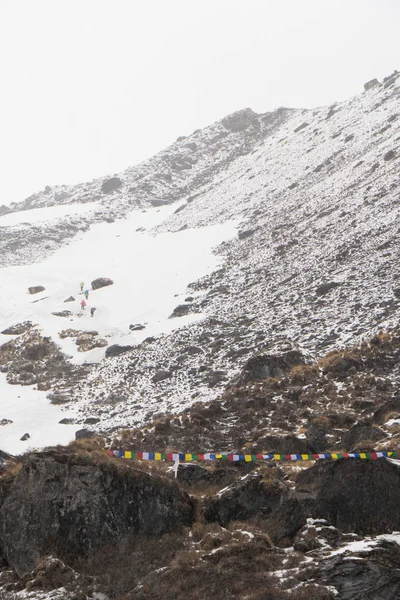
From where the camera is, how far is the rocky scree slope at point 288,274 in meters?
29.8

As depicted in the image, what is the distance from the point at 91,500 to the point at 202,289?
33.0 m

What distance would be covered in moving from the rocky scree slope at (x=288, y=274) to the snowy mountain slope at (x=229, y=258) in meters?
0.14

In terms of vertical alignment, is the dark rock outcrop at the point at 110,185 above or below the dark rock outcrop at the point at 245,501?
above

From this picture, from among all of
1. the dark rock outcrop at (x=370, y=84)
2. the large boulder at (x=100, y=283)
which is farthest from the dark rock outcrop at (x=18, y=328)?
the dark rock outcrop at (x=370, y=84)

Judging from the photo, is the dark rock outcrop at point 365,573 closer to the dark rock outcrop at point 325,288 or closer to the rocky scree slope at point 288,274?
the rocky scree slope at point 288,274

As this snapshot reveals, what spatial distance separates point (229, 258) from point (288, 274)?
1051cm

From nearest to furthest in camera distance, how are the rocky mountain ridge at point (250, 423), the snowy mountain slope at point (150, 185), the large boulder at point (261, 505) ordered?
the rocky mountain ridge at point (250, 423)
the large boulder at point (261, 505)
the snowy mountain slope at point (150, 185)

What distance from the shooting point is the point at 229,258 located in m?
51.4

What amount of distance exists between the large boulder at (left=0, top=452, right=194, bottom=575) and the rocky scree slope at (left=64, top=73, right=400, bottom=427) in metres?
13.4

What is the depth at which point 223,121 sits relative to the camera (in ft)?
369

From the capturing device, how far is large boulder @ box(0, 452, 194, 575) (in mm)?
11773

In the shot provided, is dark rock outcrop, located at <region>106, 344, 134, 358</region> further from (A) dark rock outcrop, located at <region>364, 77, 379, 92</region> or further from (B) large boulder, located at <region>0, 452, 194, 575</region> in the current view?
(A) dark rock outcrop, located at <region>364, 77, 379, 92</region>

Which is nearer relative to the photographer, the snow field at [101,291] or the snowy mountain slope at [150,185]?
the snow field at [101,291]

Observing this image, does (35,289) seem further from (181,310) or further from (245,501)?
(245,501)
